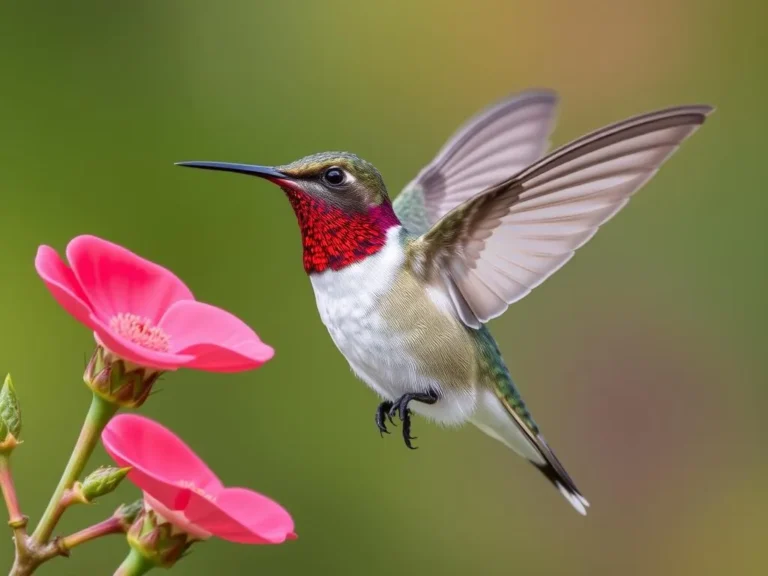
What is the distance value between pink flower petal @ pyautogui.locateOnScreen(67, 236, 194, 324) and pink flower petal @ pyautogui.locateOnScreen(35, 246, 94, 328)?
0.08 m

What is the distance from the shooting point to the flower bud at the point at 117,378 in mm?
1917

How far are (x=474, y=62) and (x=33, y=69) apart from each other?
227 cm

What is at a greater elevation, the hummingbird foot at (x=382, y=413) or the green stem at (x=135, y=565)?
the hummingbird foot at (x=382, y=413)

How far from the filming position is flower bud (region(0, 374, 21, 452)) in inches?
69.2

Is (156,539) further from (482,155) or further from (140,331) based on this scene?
(482,155)

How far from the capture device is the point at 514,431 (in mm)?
3098

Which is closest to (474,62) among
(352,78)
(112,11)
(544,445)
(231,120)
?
(352,78)

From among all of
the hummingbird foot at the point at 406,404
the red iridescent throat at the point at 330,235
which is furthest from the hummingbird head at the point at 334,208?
the hummingbird foot at the point at 406,404

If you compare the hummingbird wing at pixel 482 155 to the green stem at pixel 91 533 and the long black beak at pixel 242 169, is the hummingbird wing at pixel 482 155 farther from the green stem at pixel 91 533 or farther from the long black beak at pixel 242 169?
the green stem at pixel 91 533

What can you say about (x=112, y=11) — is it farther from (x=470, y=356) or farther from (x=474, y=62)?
(x=470, y=356)

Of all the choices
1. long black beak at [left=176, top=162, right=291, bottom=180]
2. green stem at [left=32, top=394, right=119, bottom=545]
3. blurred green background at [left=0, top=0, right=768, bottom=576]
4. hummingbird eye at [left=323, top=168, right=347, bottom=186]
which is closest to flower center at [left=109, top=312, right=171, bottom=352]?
green stem at [left=32, top=394, right=119, bottom=545]

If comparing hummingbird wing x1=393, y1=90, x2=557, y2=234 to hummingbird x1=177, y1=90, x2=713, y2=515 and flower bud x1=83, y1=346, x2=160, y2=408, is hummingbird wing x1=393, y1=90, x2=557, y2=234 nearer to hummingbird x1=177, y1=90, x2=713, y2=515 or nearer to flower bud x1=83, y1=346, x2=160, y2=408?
hummingbird x1=177, y1=90, x2=713, y2=515

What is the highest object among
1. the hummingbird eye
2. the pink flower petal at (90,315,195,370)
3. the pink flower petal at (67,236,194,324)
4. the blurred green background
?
the hummingbird eye

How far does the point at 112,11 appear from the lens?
A: 5.65 metres
